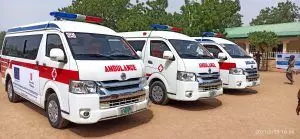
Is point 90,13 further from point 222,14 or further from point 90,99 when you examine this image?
point 90,99

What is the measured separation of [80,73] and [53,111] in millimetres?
1334

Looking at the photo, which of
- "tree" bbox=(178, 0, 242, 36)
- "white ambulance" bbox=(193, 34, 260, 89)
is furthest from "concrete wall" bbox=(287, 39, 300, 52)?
"white ambulance" bbox=(193, 34, 260, 89)

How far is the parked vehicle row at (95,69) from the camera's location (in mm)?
5625

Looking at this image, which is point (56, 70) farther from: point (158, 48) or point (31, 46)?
point (158, 48)

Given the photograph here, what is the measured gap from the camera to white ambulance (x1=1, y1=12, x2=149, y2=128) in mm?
5570

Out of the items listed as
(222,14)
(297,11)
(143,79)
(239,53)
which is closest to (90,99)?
(143,79)

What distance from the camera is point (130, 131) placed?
6.29 m

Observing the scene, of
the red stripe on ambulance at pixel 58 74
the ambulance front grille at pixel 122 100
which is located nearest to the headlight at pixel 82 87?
the red stripe on ambulance at pixel 58 74

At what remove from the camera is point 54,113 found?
6246 mm

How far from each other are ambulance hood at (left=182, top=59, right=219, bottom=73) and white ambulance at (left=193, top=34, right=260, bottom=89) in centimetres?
238

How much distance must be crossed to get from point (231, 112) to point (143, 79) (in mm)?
2962

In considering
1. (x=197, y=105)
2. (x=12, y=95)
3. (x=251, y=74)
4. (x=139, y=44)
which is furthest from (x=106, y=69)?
(x=251, y=74)

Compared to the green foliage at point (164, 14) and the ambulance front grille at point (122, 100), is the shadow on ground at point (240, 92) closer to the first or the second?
the ambulance front grille at point (122, 100)

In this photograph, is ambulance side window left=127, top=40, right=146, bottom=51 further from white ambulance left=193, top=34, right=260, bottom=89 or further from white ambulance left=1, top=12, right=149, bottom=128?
white ambulance left=193, top=34, right=260, bottom=89
